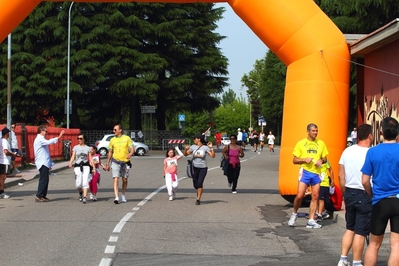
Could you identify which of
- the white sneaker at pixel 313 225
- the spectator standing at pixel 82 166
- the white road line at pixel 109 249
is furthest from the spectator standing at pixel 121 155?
the white road line at pixel 109 249

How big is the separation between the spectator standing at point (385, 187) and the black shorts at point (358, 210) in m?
0.67

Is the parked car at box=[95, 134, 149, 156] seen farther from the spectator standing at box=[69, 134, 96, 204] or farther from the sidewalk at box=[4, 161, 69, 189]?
the spectator standing at box=[69, 134, 96, 204]

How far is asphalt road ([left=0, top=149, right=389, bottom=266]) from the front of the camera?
8617mm

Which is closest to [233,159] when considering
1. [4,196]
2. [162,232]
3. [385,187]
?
[4,196]

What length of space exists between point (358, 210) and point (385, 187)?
3.29 ft

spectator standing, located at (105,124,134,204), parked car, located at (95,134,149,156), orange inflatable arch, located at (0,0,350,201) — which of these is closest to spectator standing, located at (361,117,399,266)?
orange inflatable arch, located at (0,0,350,201)

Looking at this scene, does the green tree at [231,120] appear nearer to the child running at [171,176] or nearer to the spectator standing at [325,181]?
the child running at [171,176]

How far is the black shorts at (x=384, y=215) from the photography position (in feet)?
21.9

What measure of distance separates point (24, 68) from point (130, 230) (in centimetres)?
3818

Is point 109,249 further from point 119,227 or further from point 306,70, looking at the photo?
point 306,70

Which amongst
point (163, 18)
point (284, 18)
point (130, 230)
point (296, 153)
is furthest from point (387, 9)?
point (163, 18)

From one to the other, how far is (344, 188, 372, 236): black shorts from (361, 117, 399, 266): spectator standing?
667mm

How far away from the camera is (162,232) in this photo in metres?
10.8

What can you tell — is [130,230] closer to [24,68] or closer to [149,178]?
[149,178]
